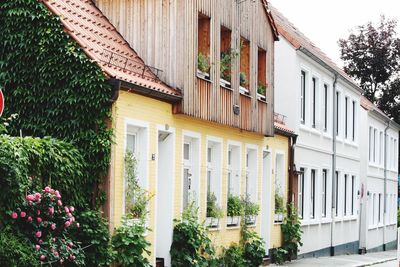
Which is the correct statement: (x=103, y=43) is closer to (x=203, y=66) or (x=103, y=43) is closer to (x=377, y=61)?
(x=203, y=66)

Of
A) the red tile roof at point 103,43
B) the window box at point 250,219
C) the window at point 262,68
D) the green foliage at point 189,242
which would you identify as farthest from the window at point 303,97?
the red tile roof at point 103,43

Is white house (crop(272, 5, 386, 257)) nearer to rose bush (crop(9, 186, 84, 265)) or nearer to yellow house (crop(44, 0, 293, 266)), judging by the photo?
yellow house (crop(44, 0, 293, 266))

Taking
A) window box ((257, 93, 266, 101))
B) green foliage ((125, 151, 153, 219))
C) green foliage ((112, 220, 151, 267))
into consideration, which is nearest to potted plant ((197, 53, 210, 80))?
green foliage ((125, 151, 153, 219))

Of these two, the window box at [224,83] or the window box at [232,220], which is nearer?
the window box at [224,83]

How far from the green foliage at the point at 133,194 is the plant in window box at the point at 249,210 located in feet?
22.9

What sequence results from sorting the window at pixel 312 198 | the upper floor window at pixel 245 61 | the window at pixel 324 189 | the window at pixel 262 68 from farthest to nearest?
the window at pixel 324 189 → the window at pixel 312 198 → the window at pixel 262 68 → the upper floor window at pixel 245 61

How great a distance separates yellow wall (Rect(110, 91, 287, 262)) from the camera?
710 inches

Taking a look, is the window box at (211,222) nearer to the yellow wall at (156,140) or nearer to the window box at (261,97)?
the yellow wall at (156,140)

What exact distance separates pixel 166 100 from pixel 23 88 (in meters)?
3.24

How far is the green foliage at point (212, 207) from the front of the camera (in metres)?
23.5

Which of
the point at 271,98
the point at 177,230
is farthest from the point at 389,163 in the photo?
the point at 177,230

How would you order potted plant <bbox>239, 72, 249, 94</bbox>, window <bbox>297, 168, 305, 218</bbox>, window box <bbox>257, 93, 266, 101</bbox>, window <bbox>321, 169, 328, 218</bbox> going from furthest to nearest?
window <bbox>321, 169, 328, 218</bbox> < window <bbox>297, 168, 305, 218</bbox> < window box <bbox>257, 93, 266, 101</bbox> < potted plant <bbox>239, 72, 249, 94</bbox>

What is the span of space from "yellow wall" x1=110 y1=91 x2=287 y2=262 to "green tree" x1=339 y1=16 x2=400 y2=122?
34.1m

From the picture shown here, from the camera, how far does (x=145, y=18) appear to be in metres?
21.0
